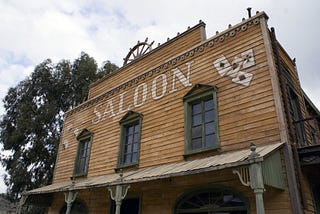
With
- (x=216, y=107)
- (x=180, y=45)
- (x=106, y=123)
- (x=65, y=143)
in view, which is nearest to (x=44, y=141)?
(x=65, y=143)

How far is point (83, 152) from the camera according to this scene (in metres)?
11.8

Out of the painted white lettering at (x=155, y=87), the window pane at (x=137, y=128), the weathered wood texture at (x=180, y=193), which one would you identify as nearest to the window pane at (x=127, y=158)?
the window pane at (x=137, y=128)

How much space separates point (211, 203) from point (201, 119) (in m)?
2.32

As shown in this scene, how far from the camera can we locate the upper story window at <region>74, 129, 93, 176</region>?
11251 millimetres

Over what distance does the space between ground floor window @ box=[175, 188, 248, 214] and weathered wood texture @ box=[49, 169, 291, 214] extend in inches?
4.7

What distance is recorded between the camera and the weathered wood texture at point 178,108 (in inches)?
247

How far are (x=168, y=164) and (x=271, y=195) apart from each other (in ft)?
9.78

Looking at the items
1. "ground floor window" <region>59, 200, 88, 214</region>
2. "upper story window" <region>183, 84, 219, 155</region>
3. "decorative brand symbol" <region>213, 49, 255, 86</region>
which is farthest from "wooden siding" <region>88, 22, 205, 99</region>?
"ground floor window" <region>59, 200, 88, 214</region>

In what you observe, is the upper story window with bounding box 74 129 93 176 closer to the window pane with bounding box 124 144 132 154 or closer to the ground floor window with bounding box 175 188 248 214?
the window pane with bounding box 124 144 132 154

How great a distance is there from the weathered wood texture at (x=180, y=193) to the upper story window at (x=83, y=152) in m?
2.00

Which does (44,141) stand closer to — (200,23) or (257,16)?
(200,23)

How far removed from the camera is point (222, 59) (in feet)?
24.8

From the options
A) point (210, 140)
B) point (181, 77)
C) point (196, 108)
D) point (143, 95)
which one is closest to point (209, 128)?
point (210, 140)

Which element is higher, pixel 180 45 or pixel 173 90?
pixel 180 45
